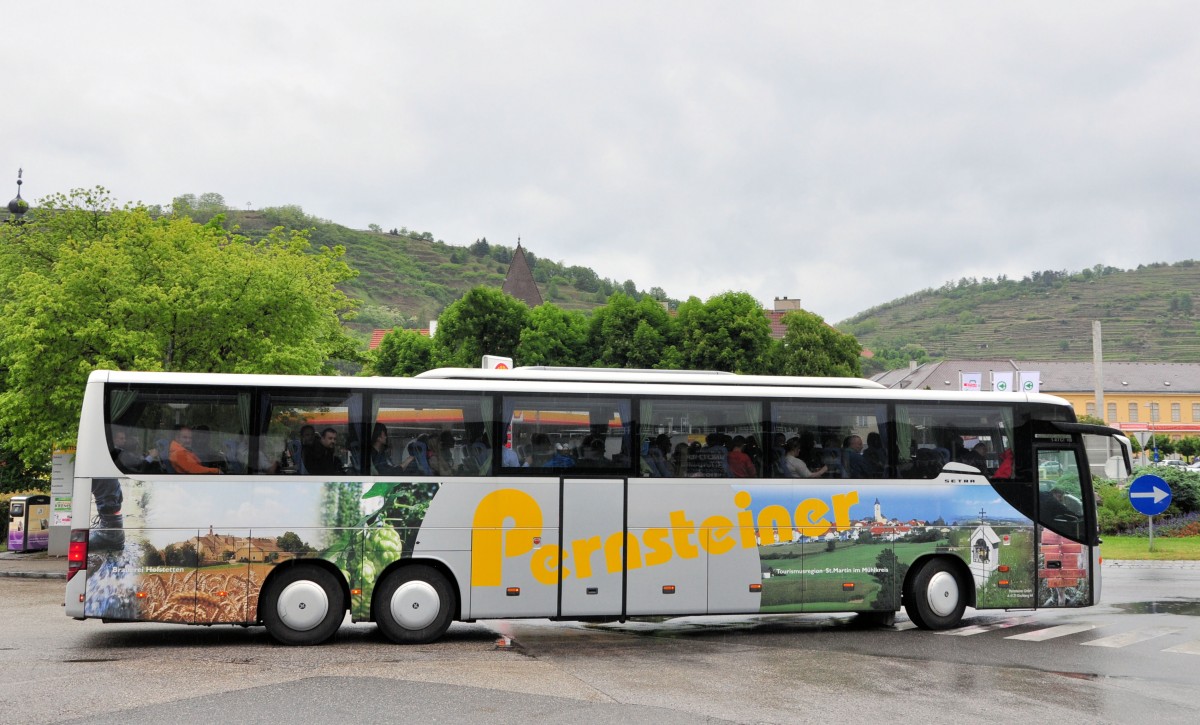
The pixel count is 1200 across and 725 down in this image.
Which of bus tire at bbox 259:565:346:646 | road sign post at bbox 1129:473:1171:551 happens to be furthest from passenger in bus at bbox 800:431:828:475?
road sign post at bbox 1129:473:1171:551

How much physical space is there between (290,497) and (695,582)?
4.89 metres

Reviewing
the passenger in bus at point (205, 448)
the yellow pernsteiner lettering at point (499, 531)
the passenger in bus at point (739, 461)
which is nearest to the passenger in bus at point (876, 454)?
the passenger in bus at point (739, 461)

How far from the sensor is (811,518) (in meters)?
13.6

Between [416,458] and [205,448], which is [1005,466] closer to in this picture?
[416,458]

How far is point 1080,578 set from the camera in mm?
14531

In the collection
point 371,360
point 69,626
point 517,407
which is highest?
point 371,360

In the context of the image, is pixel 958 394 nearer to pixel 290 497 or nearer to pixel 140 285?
pixel 290 497

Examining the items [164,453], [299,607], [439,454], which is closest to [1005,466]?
[439,454]

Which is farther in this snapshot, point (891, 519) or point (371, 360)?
point (371, 360)

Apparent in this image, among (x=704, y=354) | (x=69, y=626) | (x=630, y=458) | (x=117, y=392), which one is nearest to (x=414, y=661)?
(x=630, y=458)

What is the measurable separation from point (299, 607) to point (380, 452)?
196 cm

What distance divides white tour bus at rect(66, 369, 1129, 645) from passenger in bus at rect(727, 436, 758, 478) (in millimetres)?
28

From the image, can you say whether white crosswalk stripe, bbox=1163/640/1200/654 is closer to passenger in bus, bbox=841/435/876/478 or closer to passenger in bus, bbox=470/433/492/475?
passenger in bus, bbox=841/435/876/478

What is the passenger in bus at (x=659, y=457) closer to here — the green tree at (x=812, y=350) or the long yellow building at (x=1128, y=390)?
the green tree at (x=812, y=350)
